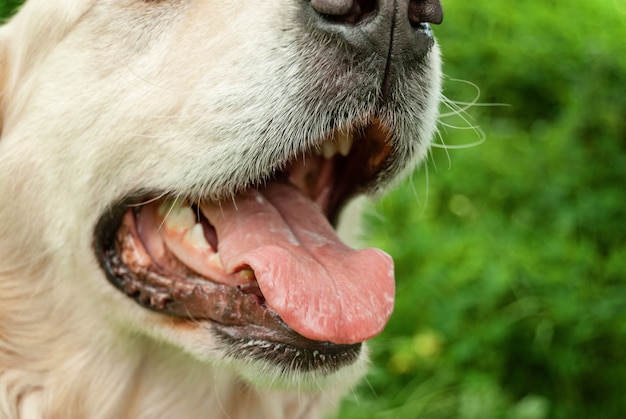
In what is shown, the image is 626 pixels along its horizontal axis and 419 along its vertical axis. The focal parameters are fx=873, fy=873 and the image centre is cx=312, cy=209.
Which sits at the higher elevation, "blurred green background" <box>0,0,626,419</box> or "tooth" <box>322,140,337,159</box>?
"tooth" <box>322,140,337,159</box>

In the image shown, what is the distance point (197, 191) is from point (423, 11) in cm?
81

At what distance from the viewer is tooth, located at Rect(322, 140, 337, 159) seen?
A: 274 cm

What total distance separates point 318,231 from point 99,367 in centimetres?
83

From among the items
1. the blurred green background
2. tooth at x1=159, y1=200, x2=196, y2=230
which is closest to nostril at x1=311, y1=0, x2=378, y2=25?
tooth at x1=159, y1=200, x2=196, y2=230

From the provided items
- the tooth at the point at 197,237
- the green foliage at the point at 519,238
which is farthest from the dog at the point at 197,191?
the green foliage at the point at 519,238

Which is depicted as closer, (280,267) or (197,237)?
(280,267)

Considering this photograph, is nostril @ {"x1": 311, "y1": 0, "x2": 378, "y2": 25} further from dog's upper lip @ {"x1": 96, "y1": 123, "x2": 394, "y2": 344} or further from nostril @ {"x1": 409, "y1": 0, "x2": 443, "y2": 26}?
dog's upper lip @ {"x1": 96, "y1": 123, "x2": 394, "y2": 344}

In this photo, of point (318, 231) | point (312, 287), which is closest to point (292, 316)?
point (312, 287)

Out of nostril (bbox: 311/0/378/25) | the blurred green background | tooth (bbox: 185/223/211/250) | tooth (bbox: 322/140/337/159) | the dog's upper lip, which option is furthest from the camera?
the blurred green background

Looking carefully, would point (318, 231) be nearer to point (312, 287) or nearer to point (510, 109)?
point (312, 287)

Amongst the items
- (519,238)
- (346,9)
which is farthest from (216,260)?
(519,238)

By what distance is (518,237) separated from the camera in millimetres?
5117

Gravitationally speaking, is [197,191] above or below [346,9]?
below

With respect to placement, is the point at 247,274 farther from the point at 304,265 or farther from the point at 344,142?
the point at 344,142
